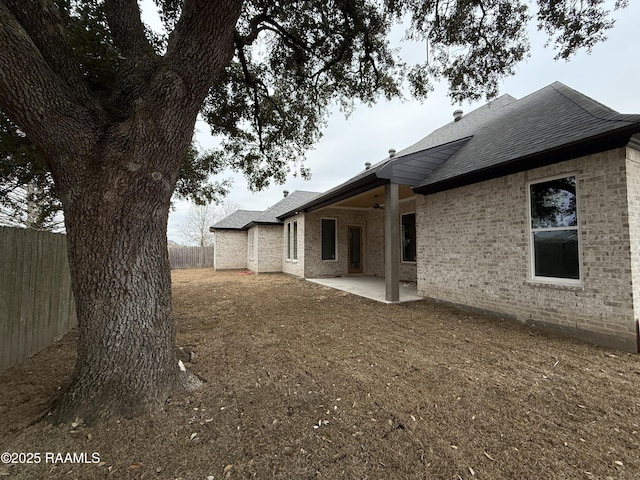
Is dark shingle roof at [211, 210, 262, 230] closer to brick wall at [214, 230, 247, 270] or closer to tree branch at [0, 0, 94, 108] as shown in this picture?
brick wall at [214, 230, 247, 270]

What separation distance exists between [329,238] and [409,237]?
364 centimetres

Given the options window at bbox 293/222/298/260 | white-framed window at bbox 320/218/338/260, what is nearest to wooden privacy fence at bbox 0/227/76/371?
white-framed window at bbox 320/218/338/260

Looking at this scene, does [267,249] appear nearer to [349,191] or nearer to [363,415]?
[349,191]

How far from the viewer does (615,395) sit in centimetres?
267

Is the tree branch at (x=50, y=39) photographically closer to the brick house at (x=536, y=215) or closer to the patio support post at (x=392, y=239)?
the brick house at (x=536, y=215)

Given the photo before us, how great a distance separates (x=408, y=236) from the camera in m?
10.2

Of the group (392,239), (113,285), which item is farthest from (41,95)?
(392,239)

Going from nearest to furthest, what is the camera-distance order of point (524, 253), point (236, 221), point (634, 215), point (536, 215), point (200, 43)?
point (200, 43)
point (634, 215)
point (536, 215)
point (524, 253)
point (236, 221)

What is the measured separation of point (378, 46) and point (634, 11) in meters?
4.34

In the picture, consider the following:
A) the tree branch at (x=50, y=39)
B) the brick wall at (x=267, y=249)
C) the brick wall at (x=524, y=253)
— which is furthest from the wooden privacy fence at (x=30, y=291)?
the brick wall at (x=267, y=249)

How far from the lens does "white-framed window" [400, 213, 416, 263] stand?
10.0m

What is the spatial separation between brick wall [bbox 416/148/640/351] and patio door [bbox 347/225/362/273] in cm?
539

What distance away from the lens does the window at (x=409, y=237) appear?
10.0 m

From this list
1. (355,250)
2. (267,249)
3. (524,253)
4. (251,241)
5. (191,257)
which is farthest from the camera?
(191,257)
